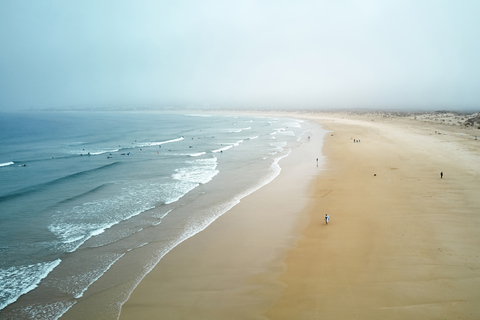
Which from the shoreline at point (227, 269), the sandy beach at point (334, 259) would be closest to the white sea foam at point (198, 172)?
the sandy beach at point (334, 259)

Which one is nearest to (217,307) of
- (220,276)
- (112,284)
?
(220,276)

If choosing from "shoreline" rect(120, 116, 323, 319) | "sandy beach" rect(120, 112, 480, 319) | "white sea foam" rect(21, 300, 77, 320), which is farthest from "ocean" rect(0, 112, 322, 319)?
"sandy beach" rect(120, 112, 480, 319)

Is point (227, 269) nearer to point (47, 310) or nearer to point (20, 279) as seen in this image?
point (47, 310)

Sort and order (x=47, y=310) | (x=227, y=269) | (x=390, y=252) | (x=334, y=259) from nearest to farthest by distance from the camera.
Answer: (x=47, y=310)
(x=227, y=269)
(x=334, y=259)
(x=390, y=252)

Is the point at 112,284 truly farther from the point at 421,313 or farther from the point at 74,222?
the point at 421,313

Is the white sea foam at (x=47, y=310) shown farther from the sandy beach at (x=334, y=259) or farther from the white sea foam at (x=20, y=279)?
the sandy beach at (x=334, y=259)

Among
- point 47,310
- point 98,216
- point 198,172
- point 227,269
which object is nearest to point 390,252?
point 227,269
